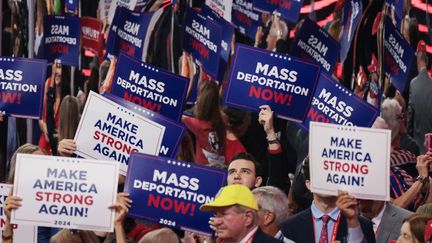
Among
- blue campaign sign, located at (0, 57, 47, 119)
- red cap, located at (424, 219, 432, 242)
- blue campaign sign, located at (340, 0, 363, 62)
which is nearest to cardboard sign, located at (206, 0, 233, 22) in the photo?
blue campaign sign, located at (340, 0, 363, 62)

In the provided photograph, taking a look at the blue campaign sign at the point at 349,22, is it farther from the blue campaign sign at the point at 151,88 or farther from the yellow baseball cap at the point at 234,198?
the yellow baseball cap at the point at 234,198

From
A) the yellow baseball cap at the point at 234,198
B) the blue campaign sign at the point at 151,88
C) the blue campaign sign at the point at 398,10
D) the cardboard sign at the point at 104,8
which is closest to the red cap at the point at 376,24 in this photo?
the blue campaign sign at the point at 398,10

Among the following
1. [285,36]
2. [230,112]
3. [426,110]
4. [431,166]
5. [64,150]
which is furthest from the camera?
[285,36]

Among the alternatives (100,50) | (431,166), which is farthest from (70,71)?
(431,166)

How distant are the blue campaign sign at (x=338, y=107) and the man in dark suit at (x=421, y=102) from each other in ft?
11.0

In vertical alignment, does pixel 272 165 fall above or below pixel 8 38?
above

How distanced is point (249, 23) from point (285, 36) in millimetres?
527

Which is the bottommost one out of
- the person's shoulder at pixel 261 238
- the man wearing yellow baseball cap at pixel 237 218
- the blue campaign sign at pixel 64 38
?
the blue campaign sign at pixel 64 38

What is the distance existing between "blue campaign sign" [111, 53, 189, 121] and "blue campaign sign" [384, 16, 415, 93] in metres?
3.31

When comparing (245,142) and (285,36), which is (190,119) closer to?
(245,142)

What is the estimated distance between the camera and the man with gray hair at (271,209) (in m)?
11.3

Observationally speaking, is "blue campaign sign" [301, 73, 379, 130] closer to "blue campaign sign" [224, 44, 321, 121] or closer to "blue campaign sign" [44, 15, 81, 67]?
"blue campaign sign" [224, 44, 321, 121]

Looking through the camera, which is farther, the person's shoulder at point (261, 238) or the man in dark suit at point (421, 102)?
the man in dark suit at point (421, 102)

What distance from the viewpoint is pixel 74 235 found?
449 inches
